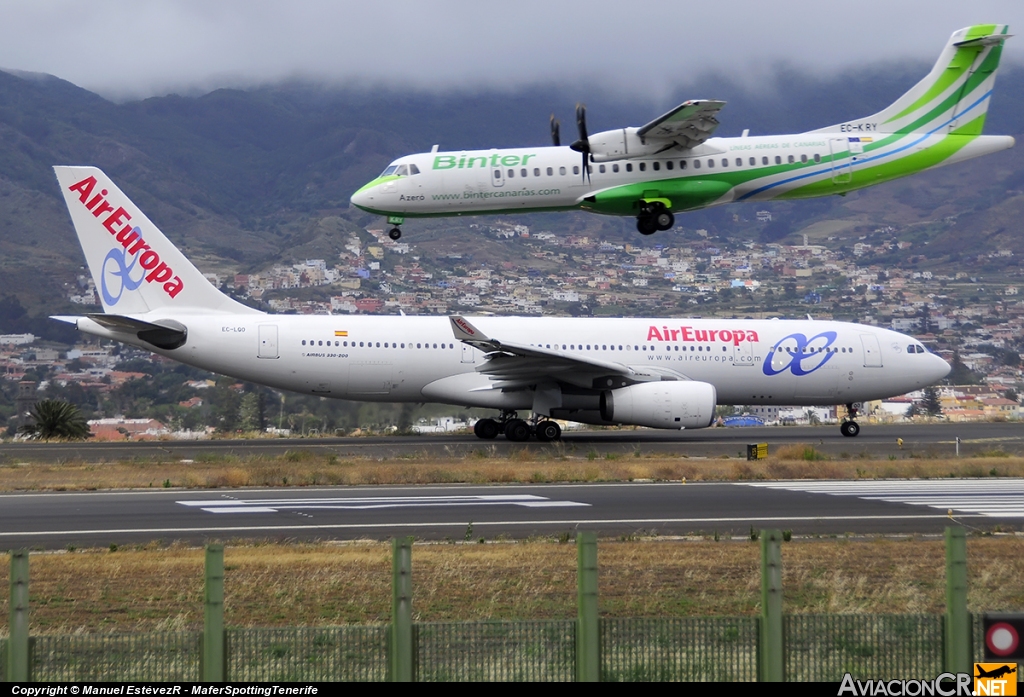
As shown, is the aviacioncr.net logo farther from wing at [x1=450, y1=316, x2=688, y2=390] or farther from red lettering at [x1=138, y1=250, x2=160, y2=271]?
wing at [x1=450, y1=316, x2=688, y2=390]

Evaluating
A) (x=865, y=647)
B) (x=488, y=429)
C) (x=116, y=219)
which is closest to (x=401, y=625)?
(x=865, y=647)

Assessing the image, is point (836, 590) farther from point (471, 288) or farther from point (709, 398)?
point (471, 288)

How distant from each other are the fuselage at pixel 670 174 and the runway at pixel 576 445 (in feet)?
32.0

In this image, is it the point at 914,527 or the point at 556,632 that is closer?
the point at 556,632

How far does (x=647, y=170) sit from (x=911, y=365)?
18.9 metres

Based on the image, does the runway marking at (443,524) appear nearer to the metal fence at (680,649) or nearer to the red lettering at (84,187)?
the metal fence at (680,649)

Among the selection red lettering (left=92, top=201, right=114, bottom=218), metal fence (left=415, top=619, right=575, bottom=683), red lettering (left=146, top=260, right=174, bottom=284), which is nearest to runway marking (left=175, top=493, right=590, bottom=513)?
metal fence (left=415, top=619, right=575, bottom=683)

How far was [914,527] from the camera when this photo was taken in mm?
19078

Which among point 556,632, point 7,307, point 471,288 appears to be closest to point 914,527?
point 556,632

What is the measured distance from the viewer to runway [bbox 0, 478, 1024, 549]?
18.7m

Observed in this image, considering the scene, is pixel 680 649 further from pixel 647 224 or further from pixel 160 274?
pixel 160 274

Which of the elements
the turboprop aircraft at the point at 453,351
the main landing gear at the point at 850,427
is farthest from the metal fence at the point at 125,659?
the main landing gear at the point at 850,427

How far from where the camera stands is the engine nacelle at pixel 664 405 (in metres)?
35.2

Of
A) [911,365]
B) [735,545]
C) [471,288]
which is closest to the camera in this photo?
[735,545]
